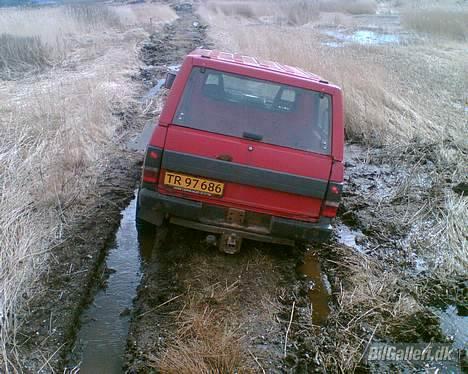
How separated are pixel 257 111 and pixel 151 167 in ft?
3.76

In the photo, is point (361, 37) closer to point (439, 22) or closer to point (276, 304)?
point (439, 22)

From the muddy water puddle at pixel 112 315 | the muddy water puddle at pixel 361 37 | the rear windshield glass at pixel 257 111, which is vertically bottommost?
the muddy water puddle at pixel 112 315

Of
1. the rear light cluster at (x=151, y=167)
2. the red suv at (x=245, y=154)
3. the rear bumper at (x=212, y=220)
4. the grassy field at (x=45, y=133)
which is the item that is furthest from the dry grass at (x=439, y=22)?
the rear light cluster at (x=151, y=167)

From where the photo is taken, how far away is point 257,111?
405cm

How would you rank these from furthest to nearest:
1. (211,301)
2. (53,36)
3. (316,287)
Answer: (53,36) → (316,287) → (211,301)

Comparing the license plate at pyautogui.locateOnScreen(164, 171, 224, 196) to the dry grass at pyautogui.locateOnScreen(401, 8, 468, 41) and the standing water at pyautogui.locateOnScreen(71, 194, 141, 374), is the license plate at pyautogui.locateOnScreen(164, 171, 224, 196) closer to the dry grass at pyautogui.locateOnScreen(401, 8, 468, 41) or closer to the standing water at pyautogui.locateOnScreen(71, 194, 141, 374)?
the standing water at pyautogui.locateOnScreen(71, 194, 141, 374)

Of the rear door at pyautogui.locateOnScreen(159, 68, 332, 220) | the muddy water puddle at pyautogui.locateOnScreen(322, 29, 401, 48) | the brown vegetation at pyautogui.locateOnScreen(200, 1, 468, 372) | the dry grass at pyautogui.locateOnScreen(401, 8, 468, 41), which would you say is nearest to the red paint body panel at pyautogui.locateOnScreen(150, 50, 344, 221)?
the rear door at pyautogui.locateOnScreen(159, 68, 332, 220)

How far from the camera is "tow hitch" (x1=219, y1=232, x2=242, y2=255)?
4.18 metres

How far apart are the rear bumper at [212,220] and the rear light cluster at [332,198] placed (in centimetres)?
8

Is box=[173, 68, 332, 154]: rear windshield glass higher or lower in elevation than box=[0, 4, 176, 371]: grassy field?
higher

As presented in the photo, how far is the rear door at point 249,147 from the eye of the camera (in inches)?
148

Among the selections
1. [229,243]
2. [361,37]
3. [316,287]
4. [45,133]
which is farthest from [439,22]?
[229,243]

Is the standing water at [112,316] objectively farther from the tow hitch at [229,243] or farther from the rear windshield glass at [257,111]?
the rear windshield glass at [257,111]

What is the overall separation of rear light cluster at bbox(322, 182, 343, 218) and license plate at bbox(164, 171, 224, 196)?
99 centimetres
